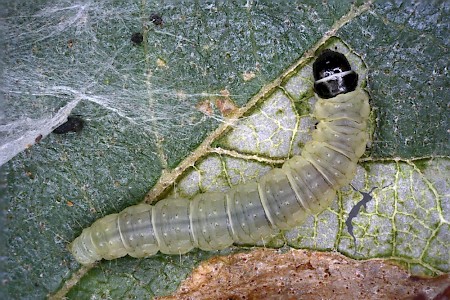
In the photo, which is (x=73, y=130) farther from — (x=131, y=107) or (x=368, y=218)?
(x=368, y=218)

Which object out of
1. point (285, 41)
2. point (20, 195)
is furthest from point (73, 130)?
point (285, 41)

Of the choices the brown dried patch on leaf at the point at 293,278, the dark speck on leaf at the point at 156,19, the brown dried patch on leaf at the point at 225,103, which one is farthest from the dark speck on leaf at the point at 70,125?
the brown dried patch on leaf at the point at 293,278

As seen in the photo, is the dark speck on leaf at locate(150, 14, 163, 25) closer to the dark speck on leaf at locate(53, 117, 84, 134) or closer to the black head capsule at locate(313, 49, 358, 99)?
the dark speck on leaf at locate(53, 117, 84, 134)

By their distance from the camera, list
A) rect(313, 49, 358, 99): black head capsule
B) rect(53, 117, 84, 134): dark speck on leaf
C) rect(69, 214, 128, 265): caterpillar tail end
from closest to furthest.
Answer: rect(313, 49, 358, 99): black head capsule → rect(69, 214, 128, 265): caterpillar tail end → rect(53, 117, 84, 134): dark speck on leaf

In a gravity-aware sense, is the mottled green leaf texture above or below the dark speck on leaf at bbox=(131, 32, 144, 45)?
below

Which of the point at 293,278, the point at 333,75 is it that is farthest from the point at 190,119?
the point at 293,278

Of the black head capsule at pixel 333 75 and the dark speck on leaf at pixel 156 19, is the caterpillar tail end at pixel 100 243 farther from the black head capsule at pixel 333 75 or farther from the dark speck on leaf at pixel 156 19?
the black head capsule at pixel 333 75

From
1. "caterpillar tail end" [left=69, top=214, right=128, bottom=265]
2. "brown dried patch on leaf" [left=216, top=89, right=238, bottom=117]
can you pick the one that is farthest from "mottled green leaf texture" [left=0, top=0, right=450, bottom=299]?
"caterpillar tail end" [left=69, top=214, right=128, bottom=265]
